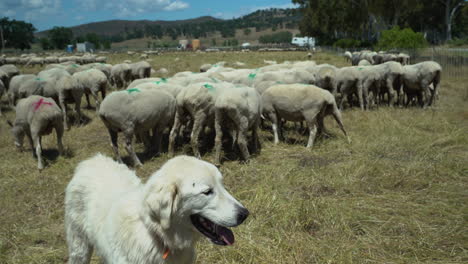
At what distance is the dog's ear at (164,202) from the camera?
2.21 meters

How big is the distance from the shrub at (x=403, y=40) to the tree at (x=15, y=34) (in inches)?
3500

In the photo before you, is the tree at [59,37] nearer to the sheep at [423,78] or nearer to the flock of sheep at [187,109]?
the flock of sheep at [187,109]

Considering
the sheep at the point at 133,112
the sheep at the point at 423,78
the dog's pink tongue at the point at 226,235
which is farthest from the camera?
the sheep at the point at 423,78

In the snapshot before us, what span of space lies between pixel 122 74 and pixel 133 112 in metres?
11.9

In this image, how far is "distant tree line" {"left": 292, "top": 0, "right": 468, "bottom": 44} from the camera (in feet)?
137

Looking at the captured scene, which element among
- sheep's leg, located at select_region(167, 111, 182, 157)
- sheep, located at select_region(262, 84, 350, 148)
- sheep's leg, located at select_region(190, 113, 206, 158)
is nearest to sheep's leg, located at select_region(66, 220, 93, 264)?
sheep's leg, located at select_region(190, 113, 206, 158)

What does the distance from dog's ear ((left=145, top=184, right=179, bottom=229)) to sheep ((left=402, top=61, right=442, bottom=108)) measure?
12470mm

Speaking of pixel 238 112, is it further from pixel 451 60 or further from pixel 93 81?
pixel 451 60

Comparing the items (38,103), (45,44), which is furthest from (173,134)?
(45,44)

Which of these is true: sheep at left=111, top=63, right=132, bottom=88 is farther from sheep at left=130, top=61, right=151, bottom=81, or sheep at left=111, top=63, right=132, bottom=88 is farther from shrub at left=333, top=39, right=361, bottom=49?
shrub at left=333, top=39, right=361, bottom=49

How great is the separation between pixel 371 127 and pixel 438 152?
2.33 meters

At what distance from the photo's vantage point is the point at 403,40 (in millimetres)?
28031

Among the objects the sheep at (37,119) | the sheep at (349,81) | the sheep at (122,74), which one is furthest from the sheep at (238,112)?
the sheep at (122,74)

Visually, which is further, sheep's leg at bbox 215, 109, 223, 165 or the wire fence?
the wire fence
